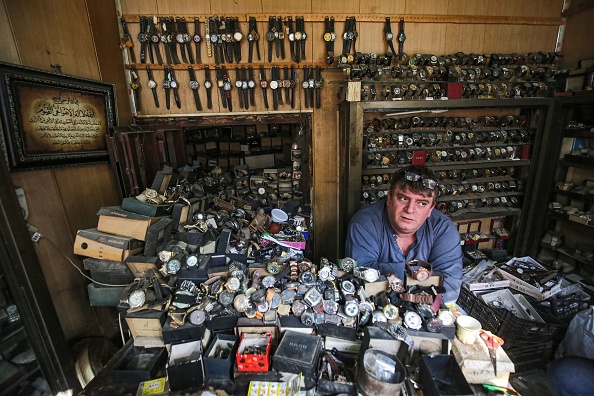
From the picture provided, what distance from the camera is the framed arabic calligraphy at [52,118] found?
6.36 ft

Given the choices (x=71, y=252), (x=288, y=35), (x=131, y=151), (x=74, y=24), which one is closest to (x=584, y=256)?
(x=288, y=35)

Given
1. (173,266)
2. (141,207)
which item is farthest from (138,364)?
(141,207)

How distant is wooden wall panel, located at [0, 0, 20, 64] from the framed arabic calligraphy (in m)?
0.10

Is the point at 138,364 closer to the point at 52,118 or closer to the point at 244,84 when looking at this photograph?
the point at 52,118

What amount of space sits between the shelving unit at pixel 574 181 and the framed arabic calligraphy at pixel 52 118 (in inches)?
217

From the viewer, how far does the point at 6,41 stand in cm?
196

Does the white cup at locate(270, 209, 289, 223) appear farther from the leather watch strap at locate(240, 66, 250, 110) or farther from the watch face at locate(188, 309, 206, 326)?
the watch face at locate(188, 309, 206, 326)

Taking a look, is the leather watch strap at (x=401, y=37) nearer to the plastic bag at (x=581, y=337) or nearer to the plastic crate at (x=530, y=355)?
the plastic bag at (x=581, y=337)

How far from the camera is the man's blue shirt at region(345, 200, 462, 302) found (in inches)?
84.7

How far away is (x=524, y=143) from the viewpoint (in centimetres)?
376

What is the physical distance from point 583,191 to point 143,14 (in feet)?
19.7

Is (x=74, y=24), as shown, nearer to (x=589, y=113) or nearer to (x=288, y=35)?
(x=288, y=35)

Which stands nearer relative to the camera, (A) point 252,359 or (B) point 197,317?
(A) point 252,359

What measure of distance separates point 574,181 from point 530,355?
2.57 meters
